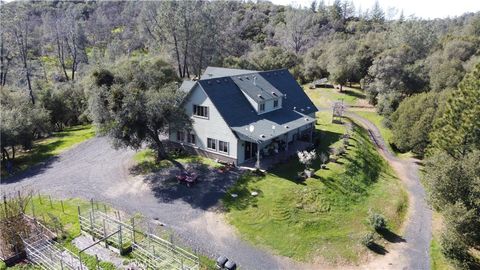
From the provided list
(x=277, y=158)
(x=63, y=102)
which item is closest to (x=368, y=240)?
(x=277, y=158)

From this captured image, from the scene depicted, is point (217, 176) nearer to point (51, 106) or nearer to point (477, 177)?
point (477, 177)

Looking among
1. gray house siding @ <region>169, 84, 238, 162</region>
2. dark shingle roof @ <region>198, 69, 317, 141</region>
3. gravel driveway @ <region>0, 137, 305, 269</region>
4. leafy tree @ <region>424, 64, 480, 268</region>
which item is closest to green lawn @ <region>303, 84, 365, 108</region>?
dark shingle roof @ <region>198, 69, 317, 141</region>

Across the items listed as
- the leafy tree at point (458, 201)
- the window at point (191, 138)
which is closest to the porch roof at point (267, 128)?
the window at point (191, 138)

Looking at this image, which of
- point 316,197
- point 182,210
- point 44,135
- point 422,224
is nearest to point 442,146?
point 422,224

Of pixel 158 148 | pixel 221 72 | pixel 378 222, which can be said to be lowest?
pixel 378 222

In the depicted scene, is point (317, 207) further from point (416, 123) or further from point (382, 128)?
point (382, 128)

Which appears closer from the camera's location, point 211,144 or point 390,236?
point 390,236

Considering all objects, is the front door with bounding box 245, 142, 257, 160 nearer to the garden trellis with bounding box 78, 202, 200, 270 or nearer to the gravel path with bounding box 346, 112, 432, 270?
the garden trellis with bounding box 78, 202, 200, 270

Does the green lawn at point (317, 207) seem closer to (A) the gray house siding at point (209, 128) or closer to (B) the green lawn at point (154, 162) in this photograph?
(A) the gray house siding at point (209, 128)
